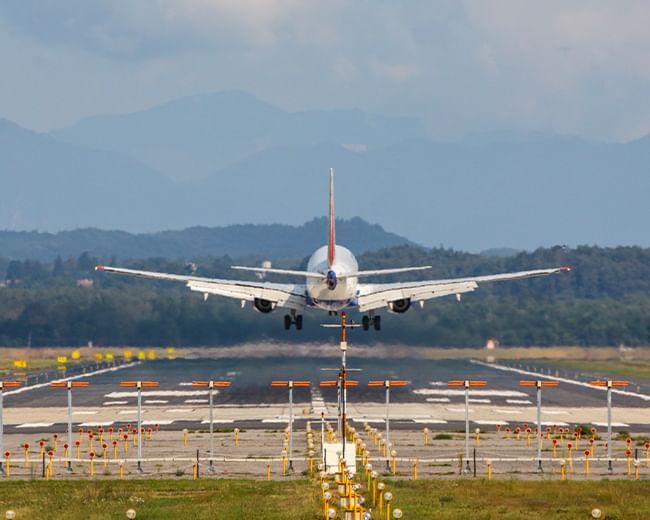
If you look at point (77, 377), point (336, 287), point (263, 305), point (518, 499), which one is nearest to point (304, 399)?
point (263, 305)

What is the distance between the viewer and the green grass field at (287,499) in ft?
157

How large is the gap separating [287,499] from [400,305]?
49977 mm

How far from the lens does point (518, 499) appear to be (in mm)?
52625

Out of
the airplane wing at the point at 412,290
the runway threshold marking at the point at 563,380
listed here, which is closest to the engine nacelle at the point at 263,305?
the airplane wing at the point at 412,290

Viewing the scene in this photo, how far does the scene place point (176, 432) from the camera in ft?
276

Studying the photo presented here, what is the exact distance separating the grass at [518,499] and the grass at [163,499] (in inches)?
159

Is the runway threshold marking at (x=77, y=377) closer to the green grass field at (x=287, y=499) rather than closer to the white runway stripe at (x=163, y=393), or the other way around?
the white runway stripe at (x=163, y=393)

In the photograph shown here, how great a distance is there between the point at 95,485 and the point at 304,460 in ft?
43.8

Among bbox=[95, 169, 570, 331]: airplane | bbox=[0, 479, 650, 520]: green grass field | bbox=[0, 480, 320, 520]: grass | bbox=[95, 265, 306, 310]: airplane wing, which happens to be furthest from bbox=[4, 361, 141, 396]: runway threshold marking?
bbox=[0, 479, 650, 520]: green grass field

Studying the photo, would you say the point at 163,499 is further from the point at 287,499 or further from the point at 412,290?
the point at 412,290

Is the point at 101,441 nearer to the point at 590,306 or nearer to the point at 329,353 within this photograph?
the point at 329,353

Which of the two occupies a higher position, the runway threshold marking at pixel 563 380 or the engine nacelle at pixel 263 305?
the engine nacelle at pixel 263 305

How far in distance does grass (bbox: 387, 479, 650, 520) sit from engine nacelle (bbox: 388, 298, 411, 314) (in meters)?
41.6

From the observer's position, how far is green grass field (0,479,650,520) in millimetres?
47906
